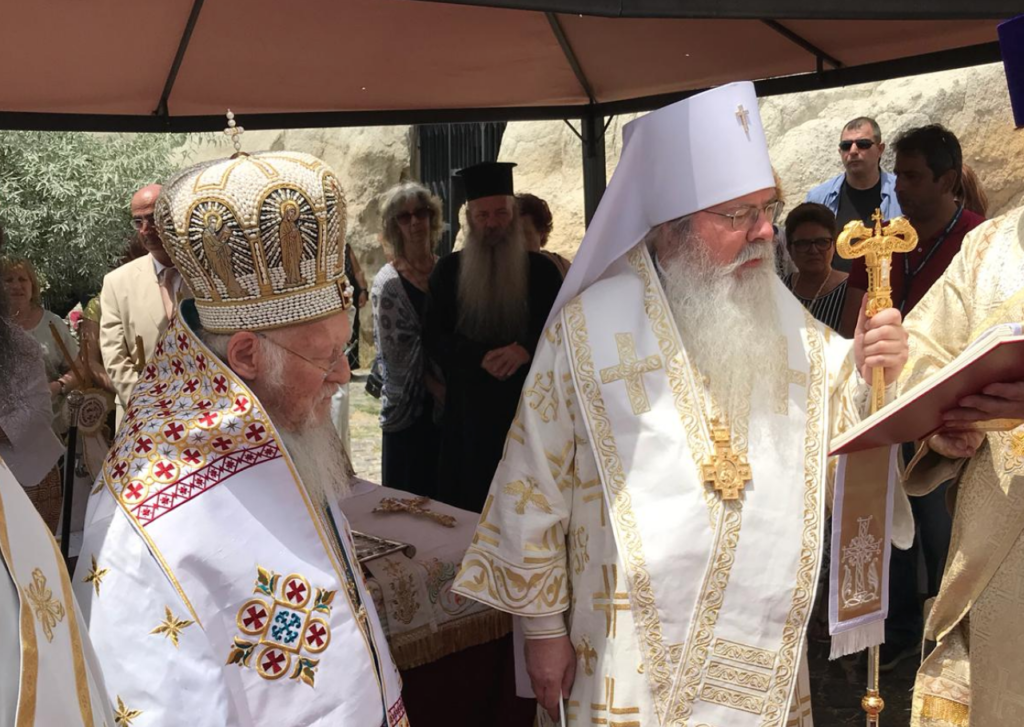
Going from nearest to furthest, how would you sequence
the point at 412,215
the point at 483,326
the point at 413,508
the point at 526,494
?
1. the point at 526,494
2. the point at 413,508
3. the point at 483,326
4. the point at 412,215

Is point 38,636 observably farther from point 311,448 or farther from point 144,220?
point 144,220

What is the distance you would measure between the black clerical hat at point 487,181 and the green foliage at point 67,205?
31.8 feet

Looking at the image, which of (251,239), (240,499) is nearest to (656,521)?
(240,499)

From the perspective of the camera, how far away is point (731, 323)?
2723 millimetres

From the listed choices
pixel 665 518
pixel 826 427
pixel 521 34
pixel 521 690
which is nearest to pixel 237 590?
pixel 665 518

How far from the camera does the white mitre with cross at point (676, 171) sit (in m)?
2.74

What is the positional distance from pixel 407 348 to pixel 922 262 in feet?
8.42

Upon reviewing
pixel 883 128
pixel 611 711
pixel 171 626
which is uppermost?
pixel 883 128

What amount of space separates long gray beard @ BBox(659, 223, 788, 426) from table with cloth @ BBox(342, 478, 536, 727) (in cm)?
99

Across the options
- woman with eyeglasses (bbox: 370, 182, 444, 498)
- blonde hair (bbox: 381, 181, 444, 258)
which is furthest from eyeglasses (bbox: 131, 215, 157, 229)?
blonde hair (bbox: 381, 181, 444, 258)

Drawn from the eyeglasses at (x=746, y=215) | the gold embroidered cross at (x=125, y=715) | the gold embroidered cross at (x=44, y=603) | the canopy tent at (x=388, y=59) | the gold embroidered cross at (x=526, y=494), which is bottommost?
the gold embroidered cross at (x=125, y=715)

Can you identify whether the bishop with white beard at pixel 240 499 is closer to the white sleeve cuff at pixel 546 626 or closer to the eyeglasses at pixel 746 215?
the white sleeve cuff at pixel 546 626

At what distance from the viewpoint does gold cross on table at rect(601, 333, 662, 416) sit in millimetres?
2664

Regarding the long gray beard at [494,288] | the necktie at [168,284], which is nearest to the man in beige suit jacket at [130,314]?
the necktie at [168,284]
